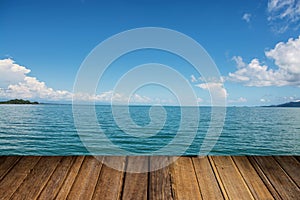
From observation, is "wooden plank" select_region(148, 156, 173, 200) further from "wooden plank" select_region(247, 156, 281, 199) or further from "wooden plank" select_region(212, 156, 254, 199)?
"wooden plank" select_region(247, 156, 281, 199)

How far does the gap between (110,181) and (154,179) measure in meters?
0.23

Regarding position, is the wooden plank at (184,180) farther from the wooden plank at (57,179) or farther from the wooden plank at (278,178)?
the wooden plank at (57,179)

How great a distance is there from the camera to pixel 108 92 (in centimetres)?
2973

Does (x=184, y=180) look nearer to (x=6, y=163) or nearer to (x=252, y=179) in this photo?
(x=252, y=179)

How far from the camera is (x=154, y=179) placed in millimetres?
1480

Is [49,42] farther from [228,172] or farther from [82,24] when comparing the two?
[228,172]

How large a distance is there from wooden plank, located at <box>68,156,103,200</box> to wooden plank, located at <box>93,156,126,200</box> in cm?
3

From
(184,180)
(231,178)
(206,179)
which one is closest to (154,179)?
(184,180)

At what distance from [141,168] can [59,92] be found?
38.0 m

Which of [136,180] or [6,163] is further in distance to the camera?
[6,163]

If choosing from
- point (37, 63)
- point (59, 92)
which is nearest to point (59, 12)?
point (37, 63)

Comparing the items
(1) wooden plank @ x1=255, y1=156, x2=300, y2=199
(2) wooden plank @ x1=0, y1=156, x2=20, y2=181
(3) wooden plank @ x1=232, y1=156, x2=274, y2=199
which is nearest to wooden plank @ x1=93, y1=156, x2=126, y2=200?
(2) wooden plank @ x1=0, y1=156, x2=20, y2=181

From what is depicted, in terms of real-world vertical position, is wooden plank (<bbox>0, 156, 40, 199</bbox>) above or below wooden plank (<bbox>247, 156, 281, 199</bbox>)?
below

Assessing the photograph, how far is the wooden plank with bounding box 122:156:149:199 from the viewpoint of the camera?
133cm
